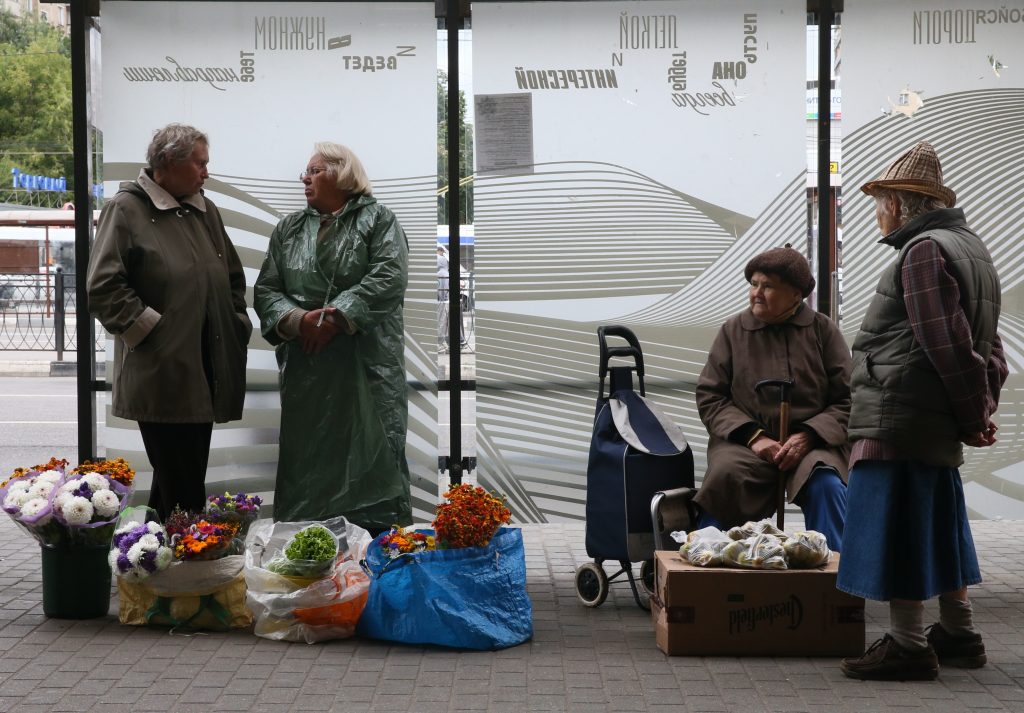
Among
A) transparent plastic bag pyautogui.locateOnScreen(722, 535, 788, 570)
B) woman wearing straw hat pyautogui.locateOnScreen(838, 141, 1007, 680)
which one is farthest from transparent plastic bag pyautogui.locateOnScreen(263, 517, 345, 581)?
woman wearing straw hat pyautogui.locateOnScreen(838, 141, 1007, 680)

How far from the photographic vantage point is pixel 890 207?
4.07 m

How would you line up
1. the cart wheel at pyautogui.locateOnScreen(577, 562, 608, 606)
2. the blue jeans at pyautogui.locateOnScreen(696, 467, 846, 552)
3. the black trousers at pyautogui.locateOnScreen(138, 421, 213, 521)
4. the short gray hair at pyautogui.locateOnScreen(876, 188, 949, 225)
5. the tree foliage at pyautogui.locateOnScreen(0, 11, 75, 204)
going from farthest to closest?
the tree foliage at pyautogui.locateOnScreen(0, 11, 75, 204) < the black trousers at pyautogui.locateOnScreen(138, 421, 213, 521) < the cart wheel at pyautogui.locateOnScreen(577, 562, 608, 606) < the blue jeans at pyautogui.locateOnScreen(696, 467, 846, 552) < the short gray hair at pyautogui.locateOnScreen(876, 188, 949, 225)

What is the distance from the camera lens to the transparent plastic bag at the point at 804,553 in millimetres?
4289

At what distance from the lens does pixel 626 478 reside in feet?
15.9

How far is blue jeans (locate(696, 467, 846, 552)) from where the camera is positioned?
4625 mm

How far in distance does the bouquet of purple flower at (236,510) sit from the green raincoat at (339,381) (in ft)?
1.54

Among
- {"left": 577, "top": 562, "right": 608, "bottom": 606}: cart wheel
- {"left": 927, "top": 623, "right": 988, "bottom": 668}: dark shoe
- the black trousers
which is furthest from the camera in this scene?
the black trousers

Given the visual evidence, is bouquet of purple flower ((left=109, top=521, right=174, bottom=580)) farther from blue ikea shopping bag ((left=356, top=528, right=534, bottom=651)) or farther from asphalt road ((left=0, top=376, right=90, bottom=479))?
asphalt road ((left=0, top=376, right=90, bottom=479))

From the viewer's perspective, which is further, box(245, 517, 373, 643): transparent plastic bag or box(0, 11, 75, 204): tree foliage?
box(0, 11, 75, 204): tree foliage

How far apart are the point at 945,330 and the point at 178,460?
3.16 metres

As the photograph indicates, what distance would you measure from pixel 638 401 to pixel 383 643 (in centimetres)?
147

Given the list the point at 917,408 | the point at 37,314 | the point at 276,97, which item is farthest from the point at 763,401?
the point at 37,314

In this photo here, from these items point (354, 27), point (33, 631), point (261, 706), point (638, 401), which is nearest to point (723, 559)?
point (638, 401)

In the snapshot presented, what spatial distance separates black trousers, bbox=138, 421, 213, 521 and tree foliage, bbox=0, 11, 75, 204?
33.6 meters
